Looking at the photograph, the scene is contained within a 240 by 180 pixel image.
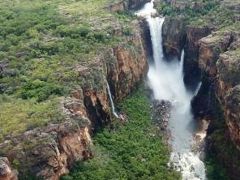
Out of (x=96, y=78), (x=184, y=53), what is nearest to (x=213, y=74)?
(x=184, y=53)

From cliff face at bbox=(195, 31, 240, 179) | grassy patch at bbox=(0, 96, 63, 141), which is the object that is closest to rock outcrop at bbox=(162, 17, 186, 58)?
cliff face at bbox=(195, 31, 240, 179)

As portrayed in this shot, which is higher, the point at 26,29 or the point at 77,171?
the point at 26,29

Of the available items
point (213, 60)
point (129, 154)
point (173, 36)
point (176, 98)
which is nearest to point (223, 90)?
point (213, 60)

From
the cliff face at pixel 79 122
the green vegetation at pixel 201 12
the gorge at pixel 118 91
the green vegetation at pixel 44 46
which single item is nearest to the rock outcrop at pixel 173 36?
the gorge at pixel 118 91

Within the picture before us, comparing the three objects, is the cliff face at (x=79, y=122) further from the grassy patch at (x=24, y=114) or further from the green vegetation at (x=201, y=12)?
the green vegetation at (x=201, y=12)

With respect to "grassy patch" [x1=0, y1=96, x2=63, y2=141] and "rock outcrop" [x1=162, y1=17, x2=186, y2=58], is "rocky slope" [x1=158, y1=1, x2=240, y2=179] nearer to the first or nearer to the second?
"rock outcrop" [x1=162, y1=17, x2=186, y2=58]

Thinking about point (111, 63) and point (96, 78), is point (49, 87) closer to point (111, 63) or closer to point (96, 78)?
point (96, 78)

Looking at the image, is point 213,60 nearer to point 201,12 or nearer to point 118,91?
point 118,91
